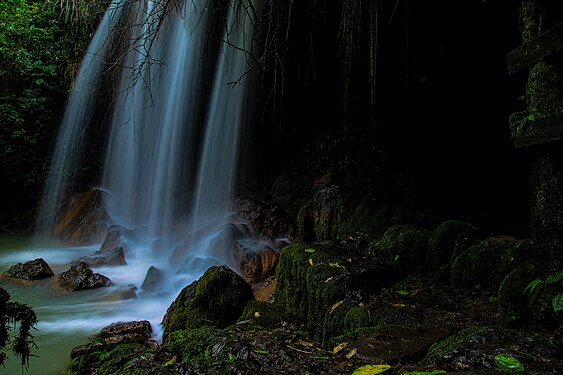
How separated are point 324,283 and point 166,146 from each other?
29.1 feet

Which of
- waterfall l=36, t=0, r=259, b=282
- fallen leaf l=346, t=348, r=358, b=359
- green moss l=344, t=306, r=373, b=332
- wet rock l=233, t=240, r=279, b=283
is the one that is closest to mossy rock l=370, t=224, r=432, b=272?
green moss l=344, t=306, r=373, b=332

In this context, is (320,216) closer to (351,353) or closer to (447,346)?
(351,353)

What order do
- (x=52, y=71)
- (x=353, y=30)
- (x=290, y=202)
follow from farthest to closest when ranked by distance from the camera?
(x=52, y=71)
(x=290, y=202)
(x=353, y=30)

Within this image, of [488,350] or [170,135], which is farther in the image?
[170,135]

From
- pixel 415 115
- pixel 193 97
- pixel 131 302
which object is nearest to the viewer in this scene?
pixel 131 302

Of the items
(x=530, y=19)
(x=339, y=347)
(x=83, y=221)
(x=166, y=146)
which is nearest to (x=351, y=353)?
(x=339, y=347)

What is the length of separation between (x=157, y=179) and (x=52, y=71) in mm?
6139

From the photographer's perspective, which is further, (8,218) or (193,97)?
(8,218)

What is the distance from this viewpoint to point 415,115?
6484 millimetres

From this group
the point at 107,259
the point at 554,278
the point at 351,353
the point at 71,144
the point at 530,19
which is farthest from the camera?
the point at 71,144

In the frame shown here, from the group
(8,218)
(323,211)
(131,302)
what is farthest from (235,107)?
(8,218)

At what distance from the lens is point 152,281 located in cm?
630

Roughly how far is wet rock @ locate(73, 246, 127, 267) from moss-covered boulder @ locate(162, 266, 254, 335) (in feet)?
13.5

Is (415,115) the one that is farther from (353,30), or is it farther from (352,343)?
(352,343)
